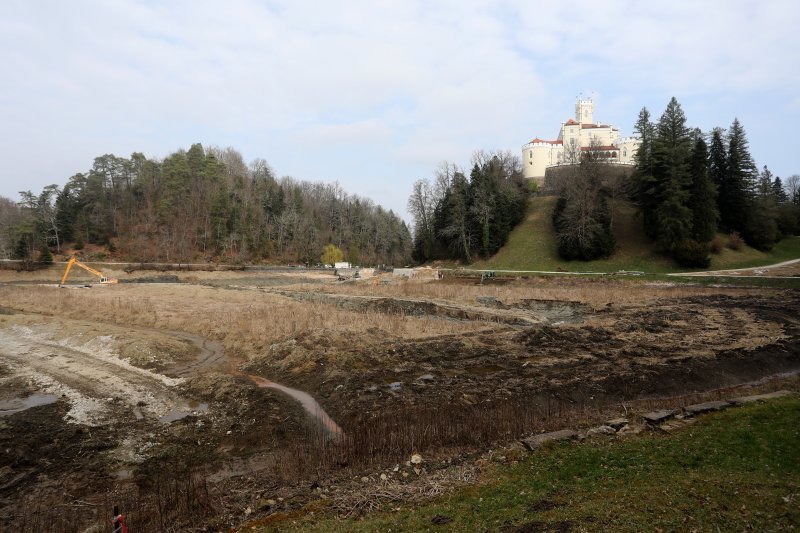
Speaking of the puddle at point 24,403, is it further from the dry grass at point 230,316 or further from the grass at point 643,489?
the grass at point 643,489

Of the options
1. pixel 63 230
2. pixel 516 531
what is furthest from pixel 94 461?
pixel 63 230

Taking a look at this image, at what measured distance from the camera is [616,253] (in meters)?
49.7

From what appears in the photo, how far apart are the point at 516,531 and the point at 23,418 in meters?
12.9

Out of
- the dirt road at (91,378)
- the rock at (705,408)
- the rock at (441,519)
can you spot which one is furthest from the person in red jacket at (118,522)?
the rock at (705,408)

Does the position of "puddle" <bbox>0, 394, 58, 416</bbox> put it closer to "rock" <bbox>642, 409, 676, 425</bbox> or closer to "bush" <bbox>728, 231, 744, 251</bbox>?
"rock" <bbox>642, 409, 676, 425</bbox>

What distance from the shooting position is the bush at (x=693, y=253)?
4253cm

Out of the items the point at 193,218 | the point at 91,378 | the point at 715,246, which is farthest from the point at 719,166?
the point at 193,218

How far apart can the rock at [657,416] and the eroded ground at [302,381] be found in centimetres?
165

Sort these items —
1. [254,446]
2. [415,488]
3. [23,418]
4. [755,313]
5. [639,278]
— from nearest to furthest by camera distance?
[415,488] → [254,446] → [23,418] → [755,313] → [639,278]

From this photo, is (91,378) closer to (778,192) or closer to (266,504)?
(266,504)

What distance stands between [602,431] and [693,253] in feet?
139

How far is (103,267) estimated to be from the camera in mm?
62469

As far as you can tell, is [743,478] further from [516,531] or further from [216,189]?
[216,189]

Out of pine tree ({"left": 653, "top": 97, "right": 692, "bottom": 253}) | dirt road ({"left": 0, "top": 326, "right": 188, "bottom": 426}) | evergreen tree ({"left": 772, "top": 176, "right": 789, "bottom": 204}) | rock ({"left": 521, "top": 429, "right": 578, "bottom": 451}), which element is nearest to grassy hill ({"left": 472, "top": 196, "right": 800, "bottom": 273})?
pine tree ({"left": 653, "top": 97, "right": 692, "bottom": 253})
